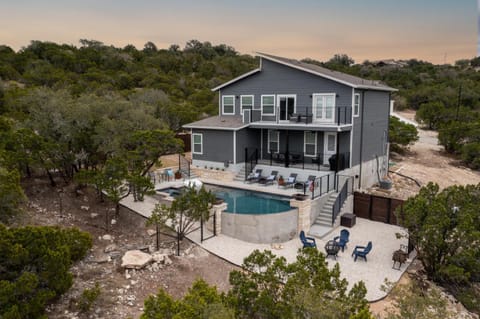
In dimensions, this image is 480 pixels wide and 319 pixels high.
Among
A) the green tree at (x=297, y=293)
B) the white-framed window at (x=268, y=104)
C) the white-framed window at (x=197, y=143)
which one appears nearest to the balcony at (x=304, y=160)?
the white-framed window at (x=268, y=104)

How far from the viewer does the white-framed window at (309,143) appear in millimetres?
21203

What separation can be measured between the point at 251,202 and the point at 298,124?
5431 millimetres

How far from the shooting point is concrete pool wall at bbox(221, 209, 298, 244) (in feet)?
47.4

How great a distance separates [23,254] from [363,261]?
1073 cm

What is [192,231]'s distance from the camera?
14.3 m

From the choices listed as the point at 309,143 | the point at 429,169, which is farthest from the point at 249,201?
the point at 429,169

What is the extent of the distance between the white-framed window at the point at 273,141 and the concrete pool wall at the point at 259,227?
8160 millimetres

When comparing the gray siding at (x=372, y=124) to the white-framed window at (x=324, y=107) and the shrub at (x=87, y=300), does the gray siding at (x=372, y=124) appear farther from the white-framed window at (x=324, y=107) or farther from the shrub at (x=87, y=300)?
the shrub at (x=87, y=300)

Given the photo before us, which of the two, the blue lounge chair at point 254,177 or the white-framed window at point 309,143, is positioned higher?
the white-framed window at point 309,143

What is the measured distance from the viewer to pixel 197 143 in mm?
23484

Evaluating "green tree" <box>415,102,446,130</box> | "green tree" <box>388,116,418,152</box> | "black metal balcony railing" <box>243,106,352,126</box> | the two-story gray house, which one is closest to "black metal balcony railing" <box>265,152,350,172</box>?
the two-story gray house

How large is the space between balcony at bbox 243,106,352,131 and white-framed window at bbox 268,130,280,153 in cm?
93

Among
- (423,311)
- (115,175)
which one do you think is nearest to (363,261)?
(423,311)

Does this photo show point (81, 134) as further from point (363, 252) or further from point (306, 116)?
point (363, 252)
